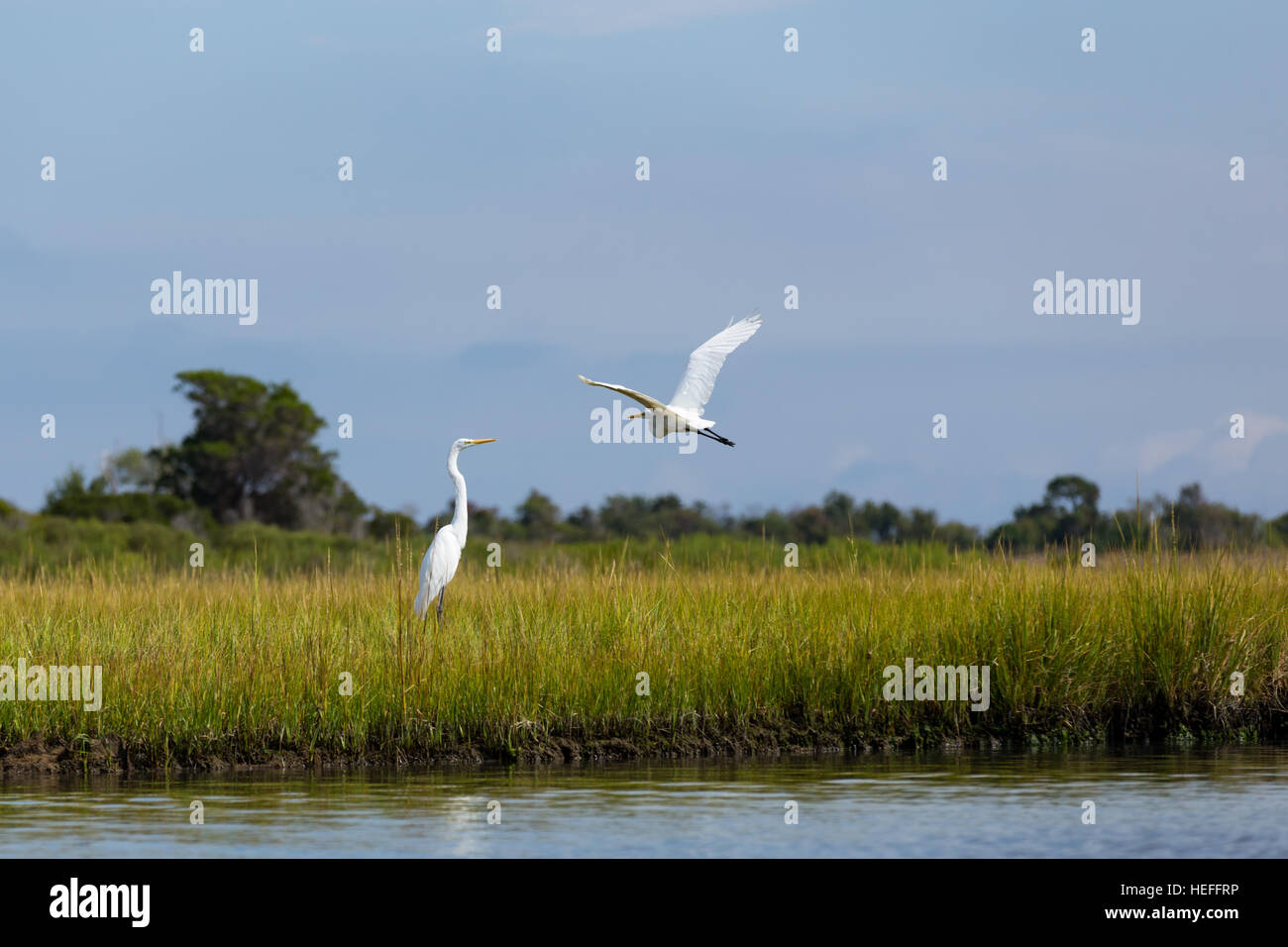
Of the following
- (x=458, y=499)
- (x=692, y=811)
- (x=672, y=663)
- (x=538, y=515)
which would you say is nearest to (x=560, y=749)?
(x=672, y=663)

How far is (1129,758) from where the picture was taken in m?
10.2

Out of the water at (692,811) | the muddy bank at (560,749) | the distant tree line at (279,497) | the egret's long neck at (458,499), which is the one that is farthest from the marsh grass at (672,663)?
the distant tree line at (279,497)

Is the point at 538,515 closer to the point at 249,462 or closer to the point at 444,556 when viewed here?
the point at 249,462

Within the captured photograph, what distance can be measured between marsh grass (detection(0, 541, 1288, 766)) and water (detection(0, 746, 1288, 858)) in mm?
515

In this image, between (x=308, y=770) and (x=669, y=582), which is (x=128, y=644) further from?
(x=669, y=582)

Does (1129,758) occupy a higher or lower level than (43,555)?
lower

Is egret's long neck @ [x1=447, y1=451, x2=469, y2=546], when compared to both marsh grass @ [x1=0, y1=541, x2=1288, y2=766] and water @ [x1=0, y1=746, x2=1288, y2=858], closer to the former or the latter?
marsh grass @ [x1=0, y1=541, x2=1288, y2=766]

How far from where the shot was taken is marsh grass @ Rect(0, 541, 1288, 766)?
1018 cm

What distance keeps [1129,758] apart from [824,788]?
2729mm

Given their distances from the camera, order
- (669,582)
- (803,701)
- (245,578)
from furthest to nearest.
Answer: (245,578) < (669,582) < (803,701)

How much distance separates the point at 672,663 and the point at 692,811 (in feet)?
9.13

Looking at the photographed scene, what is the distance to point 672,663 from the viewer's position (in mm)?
10758
